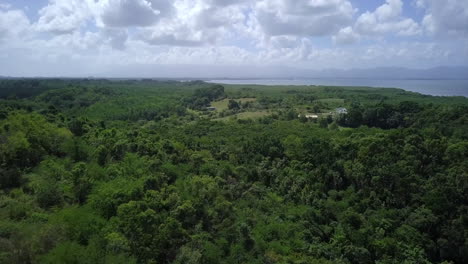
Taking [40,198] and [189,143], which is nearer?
[40,198]

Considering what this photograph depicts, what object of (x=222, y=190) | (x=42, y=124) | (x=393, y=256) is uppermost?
(x=42, y=124)

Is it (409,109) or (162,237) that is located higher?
(409,109)

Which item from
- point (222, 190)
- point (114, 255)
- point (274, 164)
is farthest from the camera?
point (274, 164)

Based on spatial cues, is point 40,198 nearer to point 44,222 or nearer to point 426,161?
point 44,222

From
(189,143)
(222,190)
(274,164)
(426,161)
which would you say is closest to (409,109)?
(426,161)

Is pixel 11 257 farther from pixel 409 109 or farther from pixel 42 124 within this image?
pixel 409 109

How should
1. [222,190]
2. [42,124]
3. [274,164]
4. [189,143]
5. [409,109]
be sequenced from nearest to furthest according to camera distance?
[222,190] → [42,124] → [274,164] → [189,143] → [409,109]

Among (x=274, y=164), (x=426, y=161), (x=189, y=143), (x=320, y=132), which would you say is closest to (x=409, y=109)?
(x=320, y=132)
